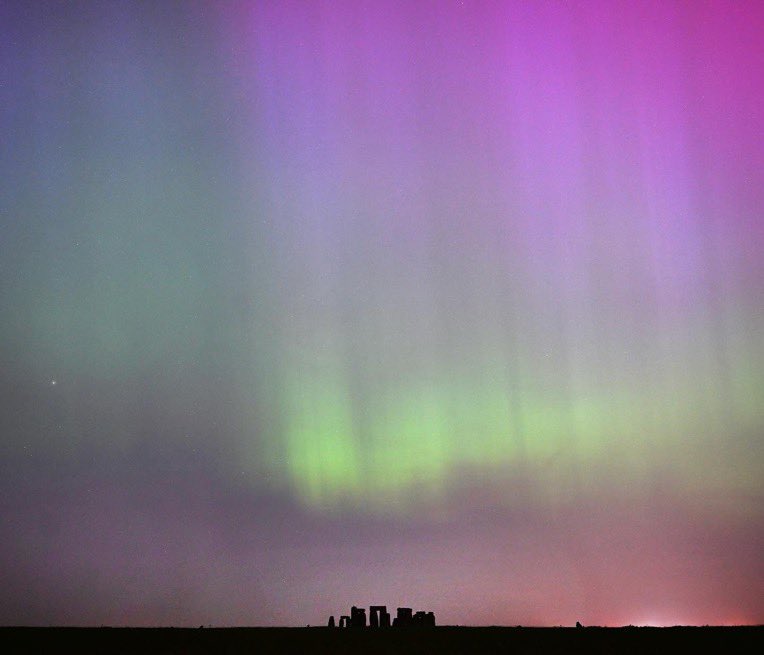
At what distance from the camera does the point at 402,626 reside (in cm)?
4384
